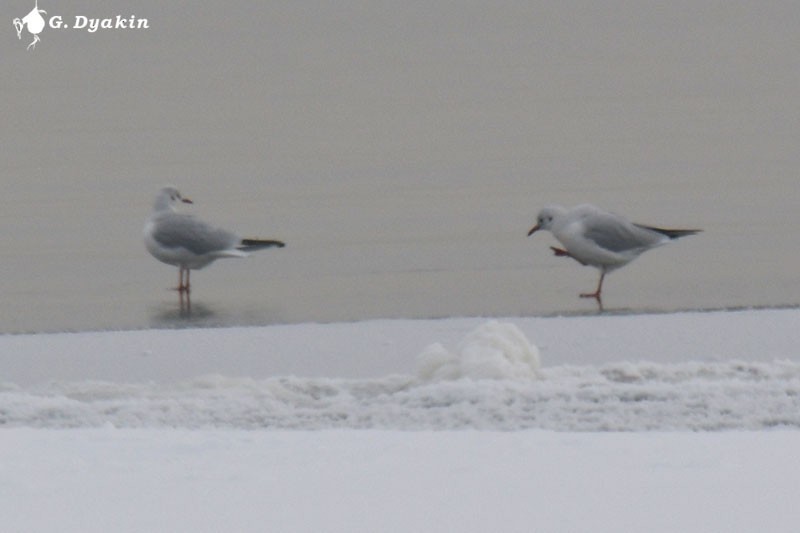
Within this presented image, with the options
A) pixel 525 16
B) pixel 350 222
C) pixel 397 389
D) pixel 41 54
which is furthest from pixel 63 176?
pixel 525 16

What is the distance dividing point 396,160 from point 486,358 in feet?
31.6

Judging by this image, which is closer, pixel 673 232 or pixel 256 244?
pixel 673 232

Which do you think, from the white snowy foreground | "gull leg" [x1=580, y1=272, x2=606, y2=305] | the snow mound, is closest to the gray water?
"gull leg" [x1=580, y1=272, x2=606, y2=305]

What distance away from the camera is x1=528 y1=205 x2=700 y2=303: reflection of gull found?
32.5 ft

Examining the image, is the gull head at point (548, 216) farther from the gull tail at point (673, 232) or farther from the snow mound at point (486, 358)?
the snow mound at point (486, 358)

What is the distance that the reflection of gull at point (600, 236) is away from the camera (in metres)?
9.89

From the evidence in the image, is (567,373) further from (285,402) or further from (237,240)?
(237,240)

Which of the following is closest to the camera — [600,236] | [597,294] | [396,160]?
[597,294]

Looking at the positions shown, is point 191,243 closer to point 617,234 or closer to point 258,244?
point 258,244

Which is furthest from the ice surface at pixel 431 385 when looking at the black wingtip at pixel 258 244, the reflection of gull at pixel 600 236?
the black wingtip at pixel 258 244

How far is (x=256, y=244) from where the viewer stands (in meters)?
10.3

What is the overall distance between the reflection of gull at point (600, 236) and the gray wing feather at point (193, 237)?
2.19 metres

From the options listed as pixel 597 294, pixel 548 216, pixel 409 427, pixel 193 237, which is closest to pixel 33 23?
pixel 193 237

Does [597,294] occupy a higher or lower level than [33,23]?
lower
